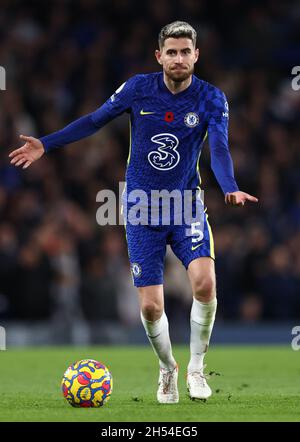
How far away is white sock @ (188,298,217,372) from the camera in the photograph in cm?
746

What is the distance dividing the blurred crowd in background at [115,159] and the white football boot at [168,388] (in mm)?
6861

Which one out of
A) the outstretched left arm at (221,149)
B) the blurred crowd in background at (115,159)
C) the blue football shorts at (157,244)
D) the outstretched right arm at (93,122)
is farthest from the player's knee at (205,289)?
the blurred crowd in background at (115,159)

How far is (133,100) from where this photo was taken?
7531 millimetres

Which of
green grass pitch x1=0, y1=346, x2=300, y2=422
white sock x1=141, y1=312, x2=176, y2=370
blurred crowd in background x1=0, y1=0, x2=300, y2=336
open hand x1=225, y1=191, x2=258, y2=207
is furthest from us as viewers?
blurred crowd in background x1=0, y1=0, x2=300, y2=336

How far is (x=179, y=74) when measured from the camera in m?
7.34

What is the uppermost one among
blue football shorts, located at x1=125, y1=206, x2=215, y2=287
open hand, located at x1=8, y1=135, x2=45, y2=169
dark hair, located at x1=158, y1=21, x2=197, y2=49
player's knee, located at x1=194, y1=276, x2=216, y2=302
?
dark hair, located at x1=158, y1=21, x2=197, y2=49

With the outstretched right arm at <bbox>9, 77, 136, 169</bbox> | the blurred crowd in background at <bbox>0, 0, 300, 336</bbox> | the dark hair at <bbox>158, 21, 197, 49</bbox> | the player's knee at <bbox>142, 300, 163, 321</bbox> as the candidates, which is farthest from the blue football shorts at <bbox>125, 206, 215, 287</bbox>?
the blurred crowd in background at <bbox>0, 0, 300, 336</bbox>

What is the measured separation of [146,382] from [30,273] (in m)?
4.91

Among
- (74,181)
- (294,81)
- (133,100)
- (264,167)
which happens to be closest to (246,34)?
(294,81)

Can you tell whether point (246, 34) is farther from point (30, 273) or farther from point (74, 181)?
point (30, 273)

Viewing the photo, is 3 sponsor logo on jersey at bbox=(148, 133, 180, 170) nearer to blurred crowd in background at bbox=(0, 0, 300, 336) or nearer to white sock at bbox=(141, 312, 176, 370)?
white sock at bbox=(141, 312, 176, 370)

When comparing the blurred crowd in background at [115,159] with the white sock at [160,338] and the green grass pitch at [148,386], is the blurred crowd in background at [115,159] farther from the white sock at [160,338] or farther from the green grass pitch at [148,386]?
the white sock at [160,338]

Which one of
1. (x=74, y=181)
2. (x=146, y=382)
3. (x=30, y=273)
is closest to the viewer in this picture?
(x=146, y=382)

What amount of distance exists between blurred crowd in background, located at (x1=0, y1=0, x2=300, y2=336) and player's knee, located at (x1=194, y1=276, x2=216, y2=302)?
23.0ft
